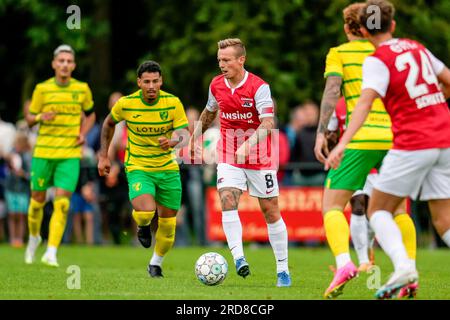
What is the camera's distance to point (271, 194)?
37.8 feet

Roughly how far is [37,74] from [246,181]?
54.2ft

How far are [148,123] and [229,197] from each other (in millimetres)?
1559

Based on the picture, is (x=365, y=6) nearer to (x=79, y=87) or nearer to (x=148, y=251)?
(x=79, y=87)

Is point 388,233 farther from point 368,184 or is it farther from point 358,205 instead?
point 368,184

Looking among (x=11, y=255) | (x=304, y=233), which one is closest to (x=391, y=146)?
(x=11, y=255)

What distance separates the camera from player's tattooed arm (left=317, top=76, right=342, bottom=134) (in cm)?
1009

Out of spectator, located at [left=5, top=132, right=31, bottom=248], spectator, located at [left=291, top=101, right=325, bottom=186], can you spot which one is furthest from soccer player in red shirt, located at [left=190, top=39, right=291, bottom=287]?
spectator, located at [left=5, top=132, right=31, bottom=248]

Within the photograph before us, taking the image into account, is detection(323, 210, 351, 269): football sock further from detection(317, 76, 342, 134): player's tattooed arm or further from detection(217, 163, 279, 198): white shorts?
detection(217, 163, 279, 198): white shorts

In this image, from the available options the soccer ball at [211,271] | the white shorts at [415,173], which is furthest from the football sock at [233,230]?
the white shorts at [415,173]

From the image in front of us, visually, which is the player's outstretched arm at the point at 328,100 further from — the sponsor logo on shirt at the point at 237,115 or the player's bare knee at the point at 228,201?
the player's bare knee at the point at 228,201

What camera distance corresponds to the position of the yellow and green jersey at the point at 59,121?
15.2 m

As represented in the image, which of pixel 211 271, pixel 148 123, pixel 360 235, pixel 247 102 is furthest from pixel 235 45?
pixel 360 235

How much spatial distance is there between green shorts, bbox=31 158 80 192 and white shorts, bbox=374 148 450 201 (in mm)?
6844

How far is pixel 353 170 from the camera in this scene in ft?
32.6
